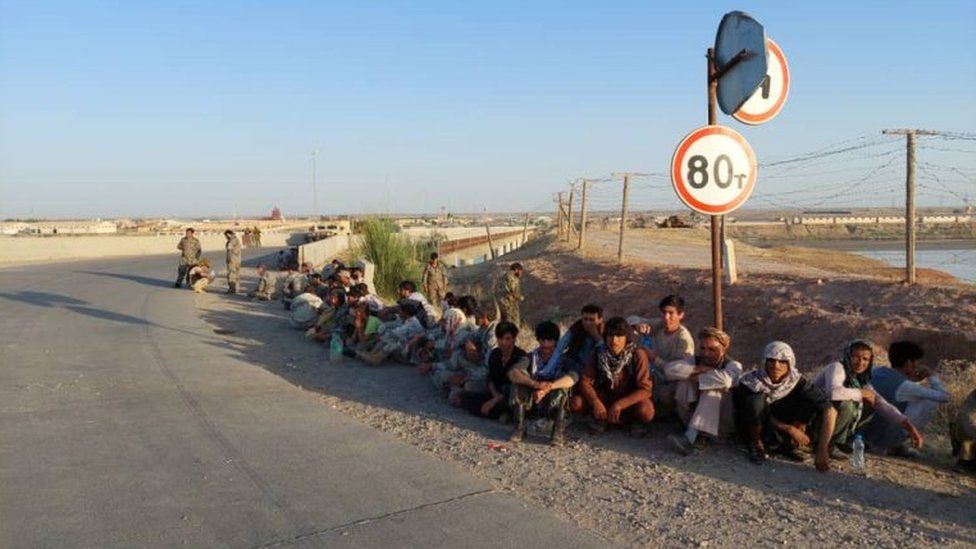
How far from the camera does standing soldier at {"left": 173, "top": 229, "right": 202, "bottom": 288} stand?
816 inches

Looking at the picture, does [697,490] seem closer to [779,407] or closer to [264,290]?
[779,407]

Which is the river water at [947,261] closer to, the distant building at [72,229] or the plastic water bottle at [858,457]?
the plastic water bottle at [858,457]

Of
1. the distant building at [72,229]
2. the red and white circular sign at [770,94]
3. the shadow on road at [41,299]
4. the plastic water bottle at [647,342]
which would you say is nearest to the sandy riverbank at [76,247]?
the shadow on road at [41,299]

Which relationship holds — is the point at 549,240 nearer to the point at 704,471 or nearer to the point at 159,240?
the point at 159,240

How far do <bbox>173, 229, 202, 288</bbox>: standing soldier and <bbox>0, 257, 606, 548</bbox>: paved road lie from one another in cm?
1091

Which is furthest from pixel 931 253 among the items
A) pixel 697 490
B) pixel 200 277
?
pixel 697 490

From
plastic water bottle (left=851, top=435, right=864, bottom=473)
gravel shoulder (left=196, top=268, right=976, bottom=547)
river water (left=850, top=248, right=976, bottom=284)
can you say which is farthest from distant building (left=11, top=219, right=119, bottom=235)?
plastic water bottle (left=851, top=435, right=864, bottom=473)

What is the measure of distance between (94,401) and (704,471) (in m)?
5.98

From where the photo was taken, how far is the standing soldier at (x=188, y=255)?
2073cm

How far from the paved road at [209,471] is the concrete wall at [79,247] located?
3066 cm

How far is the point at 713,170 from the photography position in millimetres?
5883

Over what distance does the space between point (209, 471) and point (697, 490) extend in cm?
340

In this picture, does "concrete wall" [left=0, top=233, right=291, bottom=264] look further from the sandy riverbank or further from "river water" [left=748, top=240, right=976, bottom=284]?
"river water" [left=748, top=240, right=976, bottom=284]

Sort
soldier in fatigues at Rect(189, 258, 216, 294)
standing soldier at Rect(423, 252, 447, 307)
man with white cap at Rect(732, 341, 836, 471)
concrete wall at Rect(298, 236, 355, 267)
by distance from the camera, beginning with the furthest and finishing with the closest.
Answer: concrete wall at Rect(298, 236, 355, 267)
soldier in fatigues at Rect(189, 258, 216, 294)
standing soldier at Rect(423, 252, 447, 307)
man with white cap at Rect(732, 341, 836, 471)
